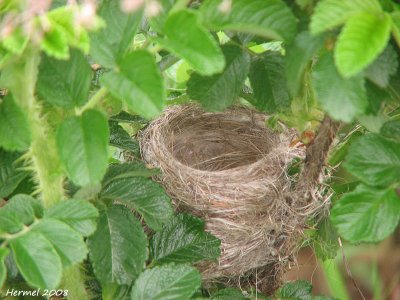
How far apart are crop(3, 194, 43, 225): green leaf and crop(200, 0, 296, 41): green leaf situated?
1.09 ft

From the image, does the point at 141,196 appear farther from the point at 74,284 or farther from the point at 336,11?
the point at 336,11

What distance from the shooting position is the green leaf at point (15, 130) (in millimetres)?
780

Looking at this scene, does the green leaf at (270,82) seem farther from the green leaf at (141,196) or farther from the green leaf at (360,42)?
the green leaf at (360,42)

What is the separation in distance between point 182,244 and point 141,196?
16 centimetres

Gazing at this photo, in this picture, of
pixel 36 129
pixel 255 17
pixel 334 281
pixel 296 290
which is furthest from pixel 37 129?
pixel 334 281

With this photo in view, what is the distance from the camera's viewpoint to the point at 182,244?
44.3 inches

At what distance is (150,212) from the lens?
1006 millimetres

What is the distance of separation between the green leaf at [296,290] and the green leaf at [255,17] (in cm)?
58

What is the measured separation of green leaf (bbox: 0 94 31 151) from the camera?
78cm

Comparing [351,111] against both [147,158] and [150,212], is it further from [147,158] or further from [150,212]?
[147,158]

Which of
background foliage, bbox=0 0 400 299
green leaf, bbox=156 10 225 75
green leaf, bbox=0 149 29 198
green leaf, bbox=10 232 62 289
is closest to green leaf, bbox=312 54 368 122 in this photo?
background foliage, bbox=0 0 400 299

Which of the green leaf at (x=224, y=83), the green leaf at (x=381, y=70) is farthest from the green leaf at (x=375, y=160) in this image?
the green leaf at (x=224, y=83)

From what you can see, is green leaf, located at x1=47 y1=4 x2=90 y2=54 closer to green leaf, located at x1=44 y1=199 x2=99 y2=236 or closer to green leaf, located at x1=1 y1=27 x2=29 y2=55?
green leaf, located at x1=1 y1=27 x2=29 y2=55

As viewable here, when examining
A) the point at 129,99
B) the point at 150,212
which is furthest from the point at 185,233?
the point at 129,99
